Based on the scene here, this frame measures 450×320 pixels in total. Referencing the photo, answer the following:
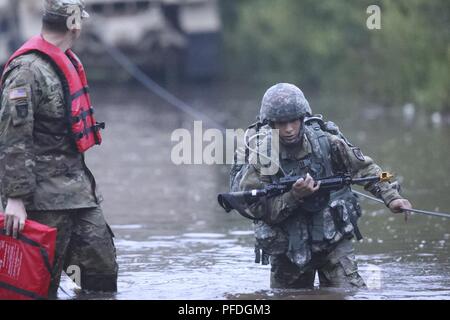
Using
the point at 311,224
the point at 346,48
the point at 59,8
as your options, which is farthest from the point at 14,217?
the point at 346,48

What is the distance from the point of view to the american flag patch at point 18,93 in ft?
23.5

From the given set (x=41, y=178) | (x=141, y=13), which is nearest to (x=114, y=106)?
(x=141, y=13)

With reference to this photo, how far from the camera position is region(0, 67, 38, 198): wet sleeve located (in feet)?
23.4

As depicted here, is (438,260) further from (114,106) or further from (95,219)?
(114,106)

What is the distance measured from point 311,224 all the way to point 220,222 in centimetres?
382

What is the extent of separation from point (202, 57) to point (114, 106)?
390cm

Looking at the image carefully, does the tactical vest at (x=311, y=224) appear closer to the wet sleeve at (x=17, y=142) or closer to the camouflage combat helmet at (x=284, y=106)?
the camouflage combat helmet at (x=284, y=106)

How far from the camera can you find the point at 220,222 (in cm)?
1137

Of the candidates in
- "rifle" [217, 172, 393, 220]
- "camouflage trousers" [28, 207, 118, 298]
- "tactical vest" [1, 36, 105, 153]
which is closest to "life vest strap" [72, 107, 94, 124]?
"tactical vest" [1, 36, 105, 153]

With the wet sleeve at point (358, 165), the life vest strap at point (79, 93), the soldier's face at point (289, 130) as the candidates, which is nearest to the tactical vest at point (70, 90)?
the life vest strap at point (79, 93)

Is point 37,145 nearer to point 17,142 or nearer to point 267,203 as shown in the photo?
point 17,142

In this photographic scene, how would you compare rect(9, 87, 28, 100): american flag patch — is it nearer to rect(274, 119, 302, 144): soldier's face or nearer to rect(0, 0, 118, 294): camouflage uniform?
rect(0, 0, 118, 294): camouflage uniform

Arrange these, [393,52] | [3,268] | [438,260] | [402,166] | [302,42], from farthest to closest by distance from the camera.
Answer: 1. [302,42]
2. [393,52]
3. [402,166]
4. [438,260]
5. [3,268]
